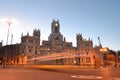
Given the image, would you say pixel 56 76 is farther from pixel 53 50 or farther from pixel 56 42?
pixel 56 42

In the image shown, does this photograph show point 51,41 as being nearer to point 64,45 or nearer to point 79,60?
point 64,45

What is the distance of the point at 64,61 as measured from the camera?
4872 inches

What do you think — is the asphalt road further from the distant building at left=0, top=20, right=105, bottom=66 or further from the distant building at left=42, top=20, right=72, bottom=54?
the distant building at left=42, top=20, right=72, bottom=54

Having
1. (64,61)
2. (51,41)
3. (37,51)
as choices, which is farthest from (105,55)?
(37,51)

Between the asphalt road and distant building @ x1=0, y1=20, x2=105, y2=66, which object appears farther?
distant building @ x1=0, y1=20, x2=105, y2=66

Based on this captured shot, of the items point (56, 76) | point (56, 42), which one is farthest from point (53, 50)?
point (56, 76)

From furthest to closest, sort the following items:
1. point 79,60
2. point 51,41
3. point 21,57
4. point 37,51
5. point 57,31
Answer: point 57,31 → point 51,41 → point 79,60 → point 37,51 → point 21,57

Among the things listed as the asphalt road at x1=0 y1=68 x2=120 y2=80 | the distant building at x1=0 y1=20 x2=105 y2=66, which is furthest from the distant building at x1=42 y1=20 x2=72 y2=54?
the asphalt road at x1=0 y1=68 x2=120 y2=80

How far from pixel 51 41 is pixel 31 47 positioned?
2386 cm

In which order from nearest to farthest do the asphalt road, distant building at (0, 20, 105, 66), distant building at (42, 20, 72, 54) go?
the asphalt road → distant building at (0, 20, 105, 66) → distant building at (42, 20, 72, 54)

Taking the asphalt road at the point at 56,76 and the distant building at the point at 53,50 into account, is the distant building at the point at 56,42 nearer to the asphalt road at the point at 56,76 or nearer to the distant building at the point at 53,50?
the distant building at the point at 53,50

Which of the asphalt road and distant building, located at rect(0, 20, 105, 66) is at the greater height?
distant building, located at rect(0, 20, 105, 66)

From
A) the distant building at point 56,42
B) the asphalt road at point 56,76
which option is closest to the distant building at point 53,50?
the distant building at point 56,42

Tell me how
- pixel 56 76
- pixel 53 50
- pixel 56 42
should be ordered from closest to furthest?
pixel 56 76
pixel 53 50
pixel 56 42
